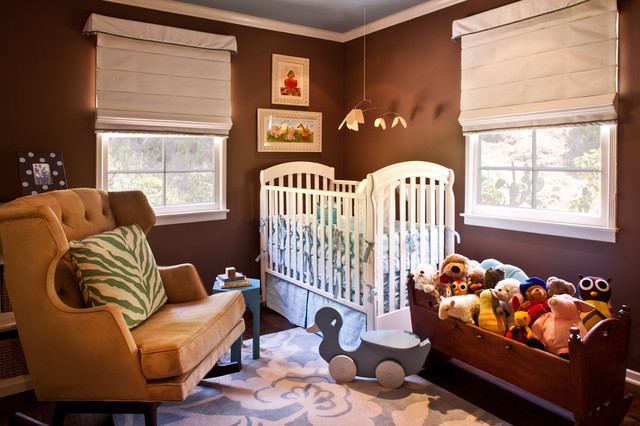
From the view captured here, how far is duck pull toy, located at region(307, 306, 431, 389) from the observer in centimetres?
227

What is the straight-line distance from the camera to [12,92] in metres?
2.82

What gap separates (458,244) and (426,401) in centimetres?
129

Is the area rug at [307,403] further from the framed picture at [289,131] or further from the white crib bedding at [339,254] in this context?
the framed picture at [289,131]

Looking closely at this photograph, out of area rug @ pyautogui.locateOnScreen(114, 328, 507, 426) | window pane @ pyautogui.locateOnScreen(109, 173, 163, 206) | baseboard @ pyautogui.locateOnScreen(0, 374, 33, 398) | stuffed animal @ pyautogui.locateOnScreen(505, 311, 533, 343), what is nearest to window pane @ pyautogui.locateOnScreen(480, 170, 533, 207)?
stuffed animal @ pyautogui.locateOnScreen(505, 311, 533, 343)

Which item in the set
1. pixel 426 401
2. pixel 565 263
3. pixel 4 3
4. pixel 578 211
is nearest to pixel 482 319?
pixel 426 401

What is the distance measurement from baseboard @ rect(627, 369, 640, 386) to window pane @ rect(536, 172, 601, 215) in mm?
794

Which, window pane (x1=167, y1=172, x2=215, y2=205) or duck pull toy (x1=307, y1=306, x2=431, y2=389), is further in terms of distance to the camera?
window pane (x1=167, y1=172, x2=215, y2=205)

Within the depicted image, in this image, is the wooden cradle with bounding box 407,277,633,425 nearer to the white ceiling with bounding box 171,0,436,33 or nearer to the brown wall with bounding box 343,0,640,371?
the brown wall with bounding box 343,0,640,371

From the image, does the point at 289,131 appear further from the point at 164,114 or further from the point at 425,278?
the point at 425,278

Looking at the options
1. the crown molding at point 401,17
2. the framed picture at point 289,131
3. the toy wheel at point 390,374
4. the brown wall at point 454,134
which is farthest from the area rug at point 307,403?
the crown molding at point 401,17

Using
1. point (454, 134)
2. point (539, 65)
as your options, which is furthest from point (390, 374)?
point (539, 65)

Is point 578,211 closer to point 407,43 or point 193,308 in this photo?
point 407,43

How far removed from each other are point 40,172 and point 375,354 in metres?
2.15

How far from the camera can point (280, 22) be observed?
3.78 metres
